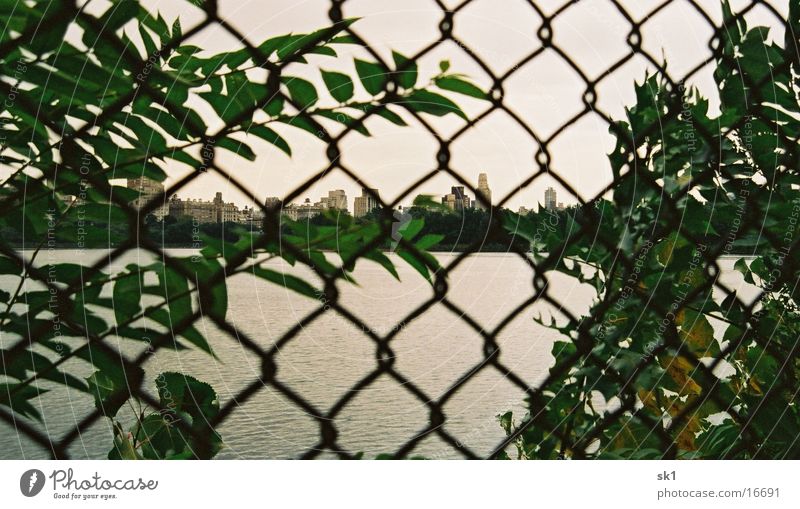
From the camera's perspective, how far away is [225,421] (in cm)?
72

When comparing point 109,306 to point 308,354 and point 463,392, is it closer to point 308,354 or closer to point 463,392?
point 308,354

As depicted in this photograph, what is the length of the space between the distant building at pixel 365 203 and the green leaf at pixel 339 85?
97 mm

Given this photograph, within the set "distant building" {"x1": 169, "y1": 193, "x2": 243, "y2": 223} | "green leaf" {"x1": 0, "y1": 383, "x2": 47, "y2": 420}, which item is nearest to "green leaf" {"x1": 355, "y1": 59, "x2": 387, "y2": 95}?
"distant building" {"x1": 169, "y1": 193, "x2": 243, "y2": 223}

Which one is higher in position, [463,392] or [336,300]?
[336,300]

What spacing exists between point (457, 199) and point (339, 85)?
166 millimetres

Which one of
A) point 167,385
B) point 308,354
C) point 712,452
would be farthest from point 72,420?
point 712,452

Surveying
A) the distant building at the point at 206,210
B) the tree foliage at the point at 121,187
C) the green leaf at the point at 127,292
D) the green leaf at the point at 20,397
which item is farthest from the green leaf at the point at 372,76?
the green leaf at the point at 20,397

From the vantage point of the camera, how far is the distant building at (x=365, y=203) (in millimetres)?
685

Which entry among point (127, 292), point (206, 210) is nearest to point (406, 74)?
point (206, 210)

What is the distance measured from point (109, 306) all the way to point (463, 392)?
38 centimetres

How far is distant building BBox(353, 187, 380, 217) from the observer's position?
685 millimetres

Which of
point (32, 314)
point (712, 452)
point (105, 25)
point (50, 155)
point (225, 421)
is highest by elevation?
point (105, 25)

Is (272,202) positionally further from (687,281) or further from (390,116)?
(687,281)

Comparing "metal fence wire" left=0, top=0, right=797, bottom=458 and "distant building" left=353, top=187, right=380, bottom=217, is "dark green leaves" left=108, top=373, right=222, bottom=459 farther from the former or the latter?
"distant building" left=353, top=187, right=380, bottom=217
